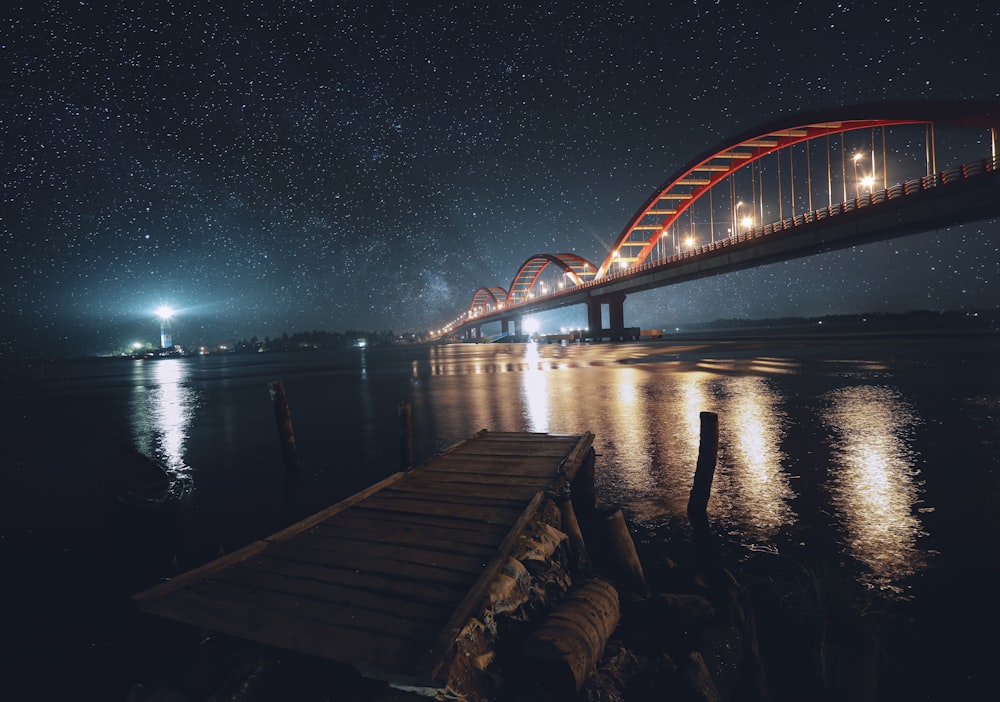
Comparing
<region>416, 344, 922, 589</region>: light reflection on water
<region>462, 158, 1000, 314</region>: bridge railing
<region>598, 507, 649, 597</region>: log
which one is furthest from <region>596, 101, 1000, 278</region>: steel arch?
<region>598, 507, 649, 597</region>: log

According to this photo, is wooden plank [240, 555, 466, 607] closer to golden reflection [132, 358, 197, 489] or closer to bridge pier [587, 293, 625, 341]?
golden reflection [132, 358, 197, 489]

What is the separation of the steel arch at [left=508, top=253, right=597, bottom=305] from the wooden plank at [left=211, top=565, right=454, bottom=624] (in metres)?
92.7

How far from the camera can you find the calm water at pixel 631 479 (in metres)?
5.35

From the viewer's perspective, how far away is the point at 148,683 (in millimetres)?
3338

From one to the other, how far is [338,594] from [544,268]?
374 feet

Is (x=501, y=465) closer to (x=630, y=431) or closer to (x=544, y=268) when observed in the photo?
(x=630, y=431)

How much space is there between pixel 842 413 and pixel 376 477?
1323 cm

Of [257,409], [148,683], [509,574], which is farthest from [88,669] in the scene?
[257,409]

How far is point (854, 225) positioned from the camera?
134 ft

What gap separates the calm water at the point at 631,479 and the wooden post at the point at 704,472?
0.65 ft

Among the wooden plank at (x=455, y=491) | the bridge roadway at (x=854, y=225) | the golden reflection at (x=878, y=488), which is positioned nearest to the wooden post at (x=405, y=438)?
the wooden plank at (x=455, y=491)

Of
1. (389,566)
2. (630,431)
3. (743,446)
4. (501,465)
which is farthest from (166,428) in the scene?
(743,446)

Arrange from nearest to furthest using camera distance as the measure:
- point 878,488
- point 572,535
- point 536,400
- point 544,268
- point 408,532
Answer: point 408,532
point 572,535
point 878,488
point 536,400
point 544,268

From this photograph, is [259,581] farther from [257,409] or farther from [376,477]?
[257,409]
